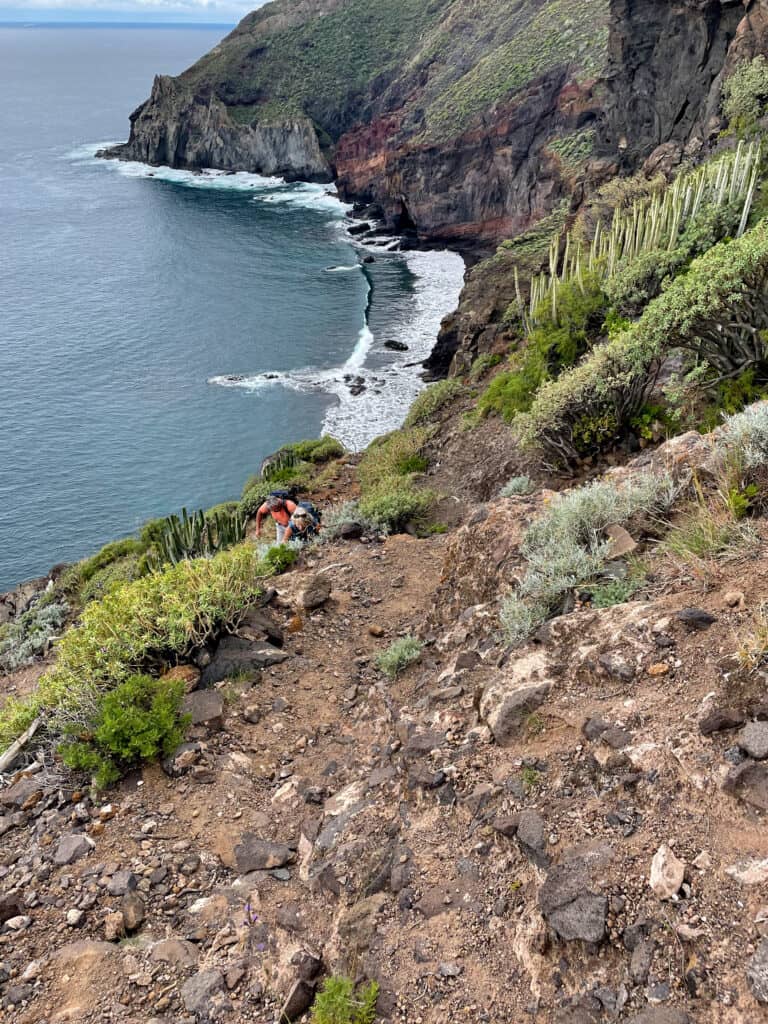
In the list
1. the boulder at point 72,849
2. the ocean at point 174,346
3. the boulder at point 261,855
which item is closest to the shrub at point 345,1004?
the boulder at point 261,855

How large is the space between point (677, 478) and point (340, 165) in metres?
90.1

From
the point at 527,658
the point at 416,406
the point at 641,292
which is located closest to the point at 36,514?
the point at 416,406

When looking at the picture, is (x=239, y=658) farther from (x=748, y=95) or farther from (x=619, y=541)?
(x=748, y=95)

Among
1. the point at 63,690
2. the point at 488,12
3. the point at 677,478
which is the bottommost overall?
the point at 63,690

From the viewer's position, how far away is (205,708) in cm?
722

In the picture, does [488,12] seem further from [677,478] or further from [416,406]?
[677,478]

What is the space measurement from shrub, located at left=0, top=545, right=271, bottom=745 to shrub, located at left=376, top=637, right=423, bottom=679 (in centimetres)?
186

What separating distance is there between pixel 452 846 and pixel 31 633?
51.7 feet

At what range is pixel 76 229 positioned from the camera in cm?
7225

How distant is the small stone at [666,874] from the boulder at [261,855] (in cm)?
292

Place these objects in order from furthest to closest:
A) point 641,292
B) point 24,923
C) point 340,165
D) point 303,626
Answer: point 340,165
point 641,292
point 303,626
point 24,923

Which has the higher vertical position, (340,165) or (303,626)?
(340,165)

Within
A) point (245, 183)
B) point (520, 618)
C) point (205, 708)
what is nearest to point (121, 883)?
point (205, 708)

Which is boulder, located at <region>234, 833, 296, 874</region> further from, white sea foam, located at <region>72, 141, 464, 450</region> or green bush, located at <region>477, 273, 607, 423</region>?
white sea foam, located at <region>72, 141, 464, 450</region>
